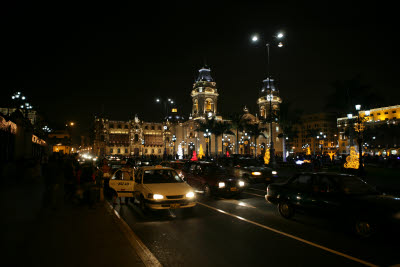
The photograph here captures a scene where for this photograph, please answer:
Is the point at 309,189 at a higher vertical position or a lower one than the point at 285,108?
lower

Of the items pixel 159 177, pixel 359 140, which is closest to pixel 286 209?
pixel 159 177

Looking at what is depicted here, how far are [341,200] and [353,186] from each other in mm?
744

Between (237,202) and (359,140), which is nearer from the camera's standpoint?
(237,202)

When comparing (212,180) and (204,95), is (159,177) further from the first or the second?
(204,95)

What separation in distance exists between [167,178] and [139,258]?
5.50 metres

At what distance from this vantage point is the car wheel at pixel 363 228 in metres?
6.84

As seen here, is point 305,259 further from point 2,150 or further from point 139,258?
point 2,150

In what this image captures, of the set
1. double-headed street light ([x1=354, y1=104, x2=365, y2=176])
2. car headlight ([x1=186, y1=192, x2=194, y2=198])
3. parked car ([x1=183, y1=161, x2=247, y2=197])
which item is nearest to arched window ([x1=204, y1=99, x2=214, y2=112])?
double-headed street light ([x1=354, y1=104, x2=365, y2=176])

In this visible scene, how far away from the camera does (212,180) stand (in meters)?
13.9

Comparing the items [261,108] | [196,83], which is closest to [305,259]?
[196,83]

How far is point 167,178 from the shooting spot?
1120 centimetres

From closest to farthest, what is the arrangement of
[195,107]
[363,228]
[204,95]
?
1. [363,228]
2. [204,95]
3. [195,107]

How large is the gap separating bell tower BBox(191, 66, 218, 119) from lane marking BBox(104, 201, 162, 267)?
9141cm

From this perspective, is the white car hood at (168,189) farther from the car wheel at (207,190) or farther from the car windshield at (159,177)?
the car wheel at (207,190)
